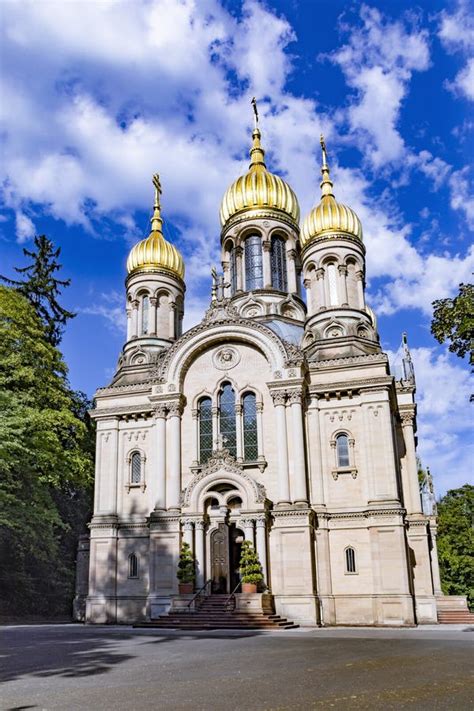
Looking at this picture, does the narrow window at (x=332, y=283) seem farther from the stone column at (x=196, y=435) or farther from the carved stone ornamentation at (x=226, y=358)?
the stone column at (x=196, y=435)

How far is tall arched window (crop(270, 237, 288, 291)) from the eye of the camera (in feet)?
119

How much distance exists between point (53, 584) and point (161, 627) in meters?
13.5

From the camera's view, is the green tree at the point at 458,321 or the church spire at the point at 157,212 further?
the church spire at the point at 157,212

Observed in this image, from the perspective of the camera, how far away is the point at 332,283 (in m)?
32.2

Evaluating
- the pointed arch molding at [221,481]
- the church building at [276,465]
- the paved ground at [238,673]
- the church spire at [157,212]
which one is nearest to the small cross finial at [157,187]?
the church spire at [157,212]

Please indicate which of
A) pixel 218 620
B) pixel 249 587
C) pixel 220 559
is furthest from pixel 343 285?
pixel 218 620

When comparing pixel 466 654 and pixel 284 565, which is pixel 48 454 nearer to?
pixel 284 565

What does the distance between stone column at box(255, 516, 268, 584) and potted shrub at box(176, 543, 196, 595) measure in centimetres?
259

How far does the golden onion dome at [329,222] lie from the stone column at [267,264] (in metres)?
2.83

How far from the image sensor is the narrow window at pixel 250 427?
2768 cm

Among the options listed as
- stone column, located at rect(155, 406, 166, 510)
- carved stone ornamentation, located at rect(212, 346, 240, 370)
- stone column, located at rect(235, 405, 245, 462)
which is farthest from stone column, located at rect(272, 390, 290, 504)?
stone column, located at rect(155, 406, 166, 510)

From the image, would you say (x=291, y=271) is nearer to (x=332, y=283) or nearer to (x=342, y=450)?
(x=332, y=283)

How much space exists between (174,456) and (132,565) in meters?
4.85

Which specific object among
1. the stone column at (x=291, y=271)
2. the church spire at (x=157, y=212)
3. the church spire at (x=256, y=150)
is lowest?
the stone column at (x=291, y=271)
